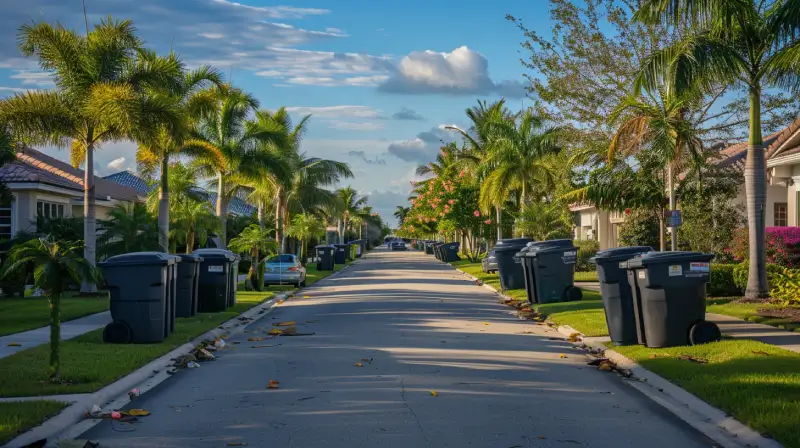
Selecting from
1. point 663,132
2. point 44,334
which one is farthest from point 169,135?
point 663,132

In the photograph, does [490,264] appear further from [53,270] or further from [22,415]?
[22,415]

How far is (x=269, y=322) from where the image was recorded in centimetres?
1970

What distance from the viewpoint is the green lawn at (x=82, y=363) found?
1016cm

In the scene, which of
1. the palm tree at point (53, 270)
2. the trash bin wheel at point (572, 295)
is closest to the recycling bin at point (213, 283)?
the trash bin wheel at point (572, 295)

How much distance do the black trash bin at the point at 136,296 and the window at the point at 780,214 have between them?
23.7m

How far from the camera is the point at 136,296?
14594mm

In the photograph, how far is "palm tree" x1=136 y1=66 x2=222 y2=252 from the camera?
25.8 m

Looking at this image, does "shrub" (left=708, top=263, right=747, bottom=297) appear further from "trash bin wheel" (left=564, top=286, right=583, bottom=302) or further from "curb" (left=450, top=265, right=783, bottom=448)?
"curb" (left=450, top=265, right=783, bottom=448)

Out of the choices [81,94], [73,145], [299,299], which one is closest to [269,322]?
[299,299]

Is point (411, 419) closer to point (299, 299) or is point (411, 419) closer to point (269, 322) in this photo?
point (269, 322)

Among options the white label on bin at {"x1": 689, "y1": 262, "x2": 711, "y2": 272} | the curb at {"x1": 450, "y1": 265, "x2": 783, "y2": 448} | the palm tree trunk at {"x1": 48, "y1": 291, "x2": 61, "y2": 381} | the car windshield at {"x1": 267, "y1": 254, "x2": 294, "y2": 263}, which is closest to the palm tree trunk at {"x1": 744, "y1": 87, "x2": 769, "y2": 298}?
the white label on bin at {"x1": 689, "y1": 262, "x2": 711, "y2": 272}

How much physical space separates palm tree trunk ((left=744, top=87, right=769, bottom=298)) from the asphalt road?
589 centimetres

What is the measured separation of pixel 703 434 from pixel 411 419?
267 centimetres

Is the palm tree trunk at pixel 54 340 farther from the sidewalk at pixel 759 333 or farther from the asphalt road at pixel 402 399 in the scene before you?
the sidewalk at pixel 759 333
